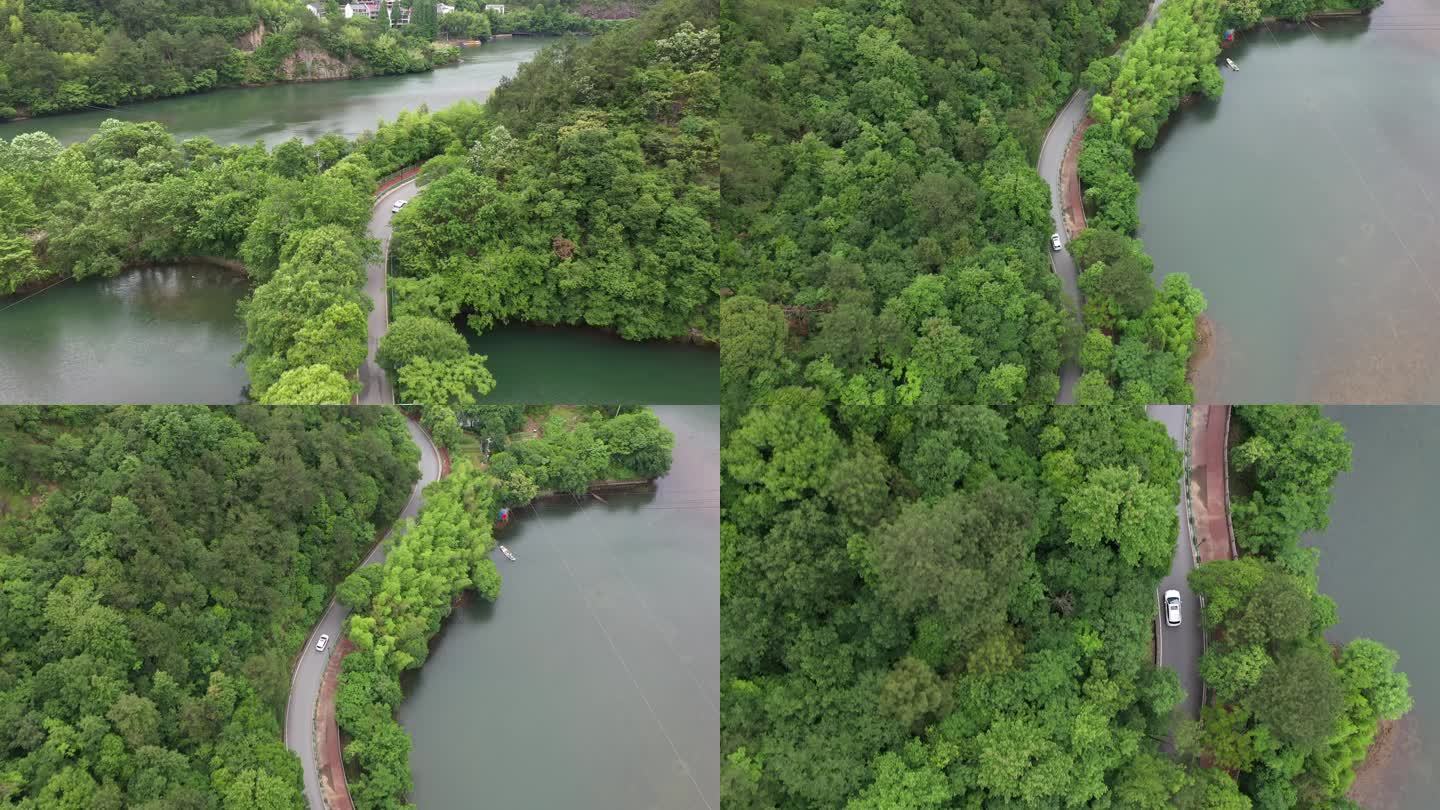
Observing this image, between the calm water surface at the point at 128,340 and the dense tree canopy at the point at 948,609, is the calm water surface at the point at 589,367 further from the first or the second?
the calm water surface at the point at 128,340

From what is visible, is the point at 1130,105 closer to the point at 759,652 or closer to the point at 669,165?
the point at 669,165

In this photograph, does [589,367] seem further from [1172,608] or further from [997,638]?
[1172,608]

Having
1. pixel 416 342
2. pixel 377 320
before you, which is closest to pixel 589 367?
pixel 416 342

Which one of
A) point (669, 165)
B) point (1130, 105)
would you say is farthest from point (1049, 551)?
point (1130, 105)

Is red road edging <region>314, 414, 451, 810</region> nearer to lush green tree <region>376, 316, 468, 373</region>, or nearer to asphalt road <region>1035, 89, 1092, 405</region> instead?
lush green tree <region>376, 316, 468, 373</region>

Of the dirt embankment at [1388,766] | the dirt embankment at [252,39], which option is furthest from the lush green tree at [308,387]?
the dirt embankment at [252,39]

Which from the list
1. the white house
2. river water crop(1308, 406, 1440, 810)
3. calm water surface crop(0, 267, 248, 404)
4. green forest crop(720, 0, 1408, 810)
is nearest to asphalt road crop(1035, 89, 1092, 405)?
green forest crop(720, 0, 1408, 810)

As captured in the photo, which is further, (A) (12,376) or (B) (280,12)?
(B) (280,12)
